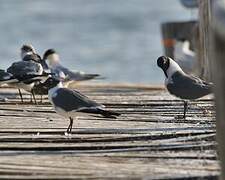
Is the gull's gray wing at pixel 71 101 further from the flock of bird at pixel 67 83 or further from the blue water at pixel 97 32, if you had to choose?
the blue water at pixel 97 32

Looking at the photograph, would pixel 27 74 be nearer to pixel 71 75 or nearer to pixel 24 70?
pixel 24 70

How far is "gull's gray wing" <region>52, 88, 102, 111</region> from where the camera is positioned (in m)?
8.18

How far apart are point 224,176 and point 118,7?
3951cm

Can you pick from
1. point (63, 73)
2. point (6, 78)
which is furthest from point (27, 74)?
point (63, 73)

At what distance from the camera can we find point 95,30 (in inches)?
1443

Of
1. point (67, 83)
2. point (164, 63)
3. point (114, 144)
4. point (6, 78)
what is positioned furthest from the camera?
point (67, 83)

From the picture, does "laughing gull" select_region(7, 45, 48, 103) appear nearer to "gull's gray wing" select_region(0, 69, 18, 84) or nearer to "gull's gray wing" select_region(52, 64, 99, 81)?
"gull's gray wing" select_region(0, 69, 18, 84)

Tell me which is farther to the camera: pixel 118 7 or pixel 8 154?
pixel 118 7

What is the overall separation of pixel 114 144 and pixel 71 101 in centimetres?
94

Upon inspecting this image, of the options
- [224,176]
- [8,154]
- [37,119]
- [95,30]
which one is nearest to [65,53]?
[95,30]

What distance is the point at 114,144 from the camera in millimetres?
7527

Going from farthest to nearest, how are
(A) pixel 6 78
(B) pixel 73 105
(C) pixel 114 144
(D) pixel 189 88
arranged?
(A) pixel 6 78, (D) pixel 189 88, (B) pixel 73 105, (C) pixel 114 144

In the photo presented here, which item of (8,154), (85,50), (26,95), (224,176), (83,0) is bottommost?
(83,0)

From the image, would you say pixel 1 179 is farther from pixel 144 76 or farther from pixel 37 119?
pixel 144 76
